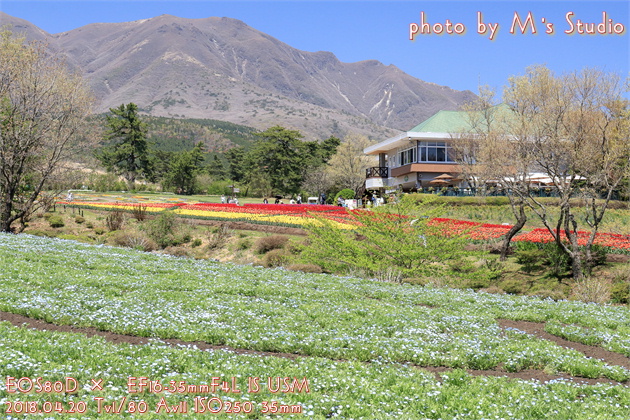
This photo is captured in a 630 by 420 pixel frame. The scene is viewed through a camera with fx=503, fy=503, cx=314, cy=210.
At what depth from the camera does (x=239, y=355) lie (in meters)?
8.55

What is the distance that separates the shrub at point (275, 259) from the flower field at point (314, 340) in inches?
313

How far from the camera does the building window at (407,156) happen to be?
63.3 meters

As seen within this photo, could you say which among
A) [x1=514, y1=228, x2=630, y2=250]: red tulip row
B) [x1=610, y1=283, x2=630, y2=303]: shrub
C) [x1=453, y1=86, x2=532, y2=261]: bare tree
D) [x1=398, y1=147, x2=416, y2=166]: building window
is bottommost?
[x1=610, y1=283, x2=630, y2=303]: shrub

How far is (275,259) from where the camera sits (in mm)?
24531

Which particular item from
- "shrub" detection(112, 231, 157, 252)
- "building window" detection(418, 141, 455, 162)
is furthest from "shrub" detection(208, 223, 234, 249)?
"building window" detection(418, 141, 455, 162)

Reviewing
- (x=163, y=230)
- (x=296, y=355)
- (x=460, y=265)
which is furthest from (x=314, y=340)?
(x=163, y=230)

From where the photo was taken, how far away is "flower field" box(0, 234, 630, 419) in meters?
6.86

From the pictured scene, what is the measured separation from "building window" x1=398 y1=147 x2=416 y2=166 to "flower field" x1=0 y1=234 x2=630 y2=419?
4867 centimetres

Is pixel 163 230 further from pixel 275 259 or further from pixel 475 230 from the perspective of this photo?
pixel 475 230

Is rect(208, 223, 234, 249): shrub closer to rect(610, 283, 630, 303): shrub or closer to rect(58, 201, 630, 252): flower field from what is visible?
rect(58, 201, 630, 252): flower field

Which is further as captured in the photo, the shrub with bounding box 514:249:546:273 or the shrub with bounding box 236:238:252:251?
the shrub with bounding box 236:238:252:251

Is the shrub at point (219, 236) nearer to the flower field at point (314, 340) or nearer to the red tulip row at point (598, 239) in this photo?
the flower field at point (314, 340)

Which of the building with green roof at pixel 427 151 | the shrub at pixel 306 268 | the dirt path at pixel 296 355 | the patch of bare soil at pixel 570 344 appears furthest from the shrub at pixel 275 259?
the building with green roof at pixel 427 151

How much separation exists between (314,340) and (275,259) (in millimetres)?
15215
